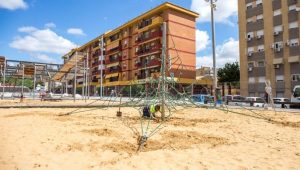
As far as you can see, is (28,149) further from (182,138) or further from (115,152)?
(182,138)

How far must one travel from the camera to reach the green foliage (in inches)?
2122

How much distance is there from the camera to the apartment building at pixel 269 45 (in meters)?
37.7

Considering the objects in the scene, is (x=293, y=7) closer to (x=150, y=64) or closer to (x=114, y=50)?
(x=150, y=64)

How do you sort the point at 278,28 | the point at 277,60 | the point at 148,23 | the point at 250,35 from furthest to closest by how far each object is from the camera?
1. the point at 148,23
2. the point at 250,35
3. the point at 278,28
4. the point at 277,60

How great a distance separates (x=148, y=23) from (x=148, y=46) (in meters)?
4.85

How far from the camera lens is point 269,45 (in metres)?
40.7

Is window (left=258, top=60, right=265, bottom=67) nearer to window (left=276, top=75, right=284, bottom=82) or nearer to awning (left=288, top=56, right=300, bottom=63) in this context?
window (left=276, top=75, right=284, bottom=82)

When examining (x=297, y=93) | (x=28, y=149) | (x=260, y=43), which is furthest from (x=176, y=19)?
(x=28, y=149)

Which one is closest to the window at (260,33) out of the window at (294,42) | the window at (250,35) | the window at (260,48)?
the window at (250,35)

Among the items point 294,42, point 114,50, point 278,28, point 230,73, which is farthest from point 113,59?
point 294,42

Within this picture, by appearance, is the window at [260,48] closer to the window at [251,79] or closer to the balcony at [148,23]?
the window at [251,79]

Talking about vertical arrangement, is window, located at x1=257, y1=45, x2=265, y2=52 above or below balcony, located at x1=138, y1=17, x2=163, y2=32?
below

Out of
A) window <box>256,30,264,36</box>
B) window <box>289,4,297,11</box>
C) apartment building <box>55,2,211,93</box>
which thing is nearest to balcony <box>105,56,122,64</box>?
apartment building <box>55,2,211,93</box>

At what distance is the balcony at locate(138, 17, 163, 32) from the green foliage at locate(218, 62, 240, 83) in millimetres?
17253
